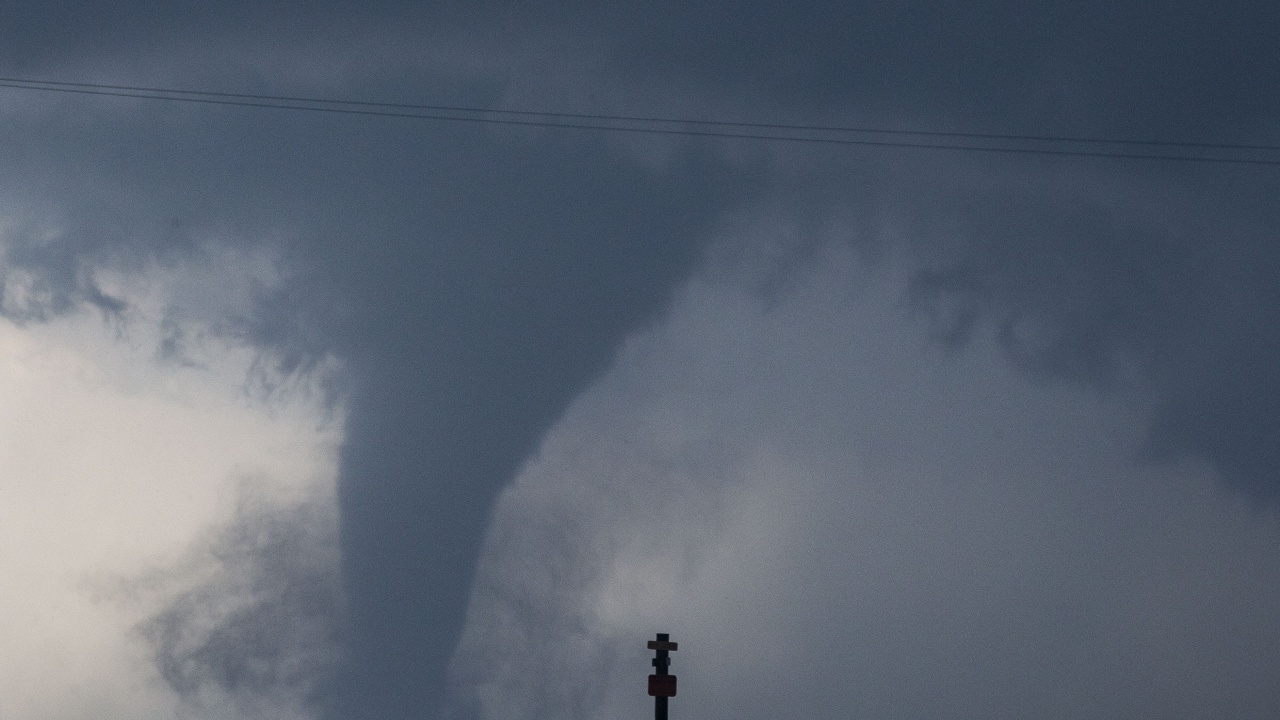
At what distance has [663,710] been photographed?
37.8 meters

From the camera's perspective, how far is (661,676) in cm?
3741

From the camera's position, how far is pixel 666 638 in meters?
37.7

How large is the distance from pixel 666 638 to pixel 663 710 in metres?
2.64

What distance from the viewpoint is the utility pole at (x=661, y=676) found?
3728cm

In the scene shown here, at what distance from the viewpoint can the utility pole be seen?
37281 mm
